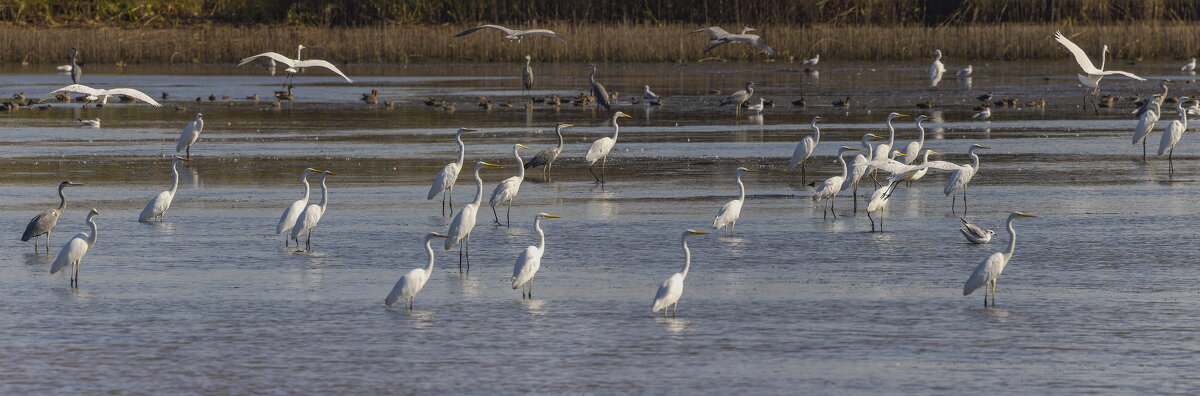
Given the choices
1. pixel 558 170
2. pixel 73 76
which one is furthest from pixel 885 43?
pixel 558 170

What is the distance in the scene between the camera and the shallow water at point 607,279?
25.6ft

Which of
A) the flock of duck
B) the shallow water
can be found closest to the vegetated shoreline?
the shallow water

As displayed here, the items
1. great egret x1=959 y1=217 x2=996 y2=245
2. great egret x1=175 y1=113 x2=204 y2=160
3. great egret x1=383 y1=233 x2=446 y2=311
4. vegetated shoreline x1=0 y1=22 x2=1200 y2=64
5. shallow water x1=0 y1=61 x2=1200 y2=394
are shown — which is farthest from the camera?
vegetated shoreline x1=0 y1=22 x2=1200 y2=64

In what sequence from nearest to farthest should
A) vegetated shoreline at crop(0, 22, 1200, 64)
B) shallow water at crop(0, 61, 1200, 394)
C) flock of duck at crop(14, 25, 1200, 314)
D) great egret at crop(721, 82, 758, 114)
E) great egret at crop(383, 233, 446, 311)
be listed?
1. shallow water at crop(0, 61, 1200, 394)
2. great egret at crop(383, 233, 446, 311)
3. flock of duck at crop(14, 25, 1200, 314)
4. great egret at crop(721, 82, 758, 114)
5. vegetated shoreline at crop(0, 22, 1200, 64)

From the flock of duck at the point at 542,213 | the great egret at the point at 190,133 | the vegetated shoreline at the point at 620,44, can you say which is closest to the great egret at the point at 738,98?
the flock of duck at the point at 542,213

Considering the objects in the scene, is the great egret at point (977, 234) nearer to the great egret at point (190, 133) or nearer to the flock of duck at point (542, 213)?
the flock of duck at point (542, 213)

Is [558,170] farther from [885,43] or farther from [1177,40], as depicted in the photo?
[1177,40]

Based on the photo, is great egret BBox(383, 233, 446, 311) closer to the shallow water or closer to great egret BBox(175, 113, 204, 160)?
the shallow water

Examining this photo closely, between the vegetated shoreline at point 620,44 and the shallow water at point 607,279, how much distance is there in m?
18.5

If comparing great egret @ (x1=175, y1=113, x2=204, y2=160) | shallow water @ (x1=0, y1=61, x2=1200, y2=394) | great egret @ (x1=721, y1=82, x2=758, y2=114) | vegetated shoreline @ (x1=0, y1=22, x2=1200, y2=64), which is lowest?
shallow water @ (x1=0, y1=61, x2=1200, y2=394)

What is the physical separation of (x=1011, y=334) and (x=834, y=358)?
3.99 feet

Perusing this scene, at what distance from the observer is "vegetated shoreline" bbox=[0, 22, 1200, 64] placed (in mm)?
39844

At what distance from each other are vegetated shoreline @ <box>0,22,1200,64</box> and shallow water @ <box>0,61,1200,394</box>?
60.9ft

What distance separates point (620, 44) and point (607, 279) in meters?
29.6
